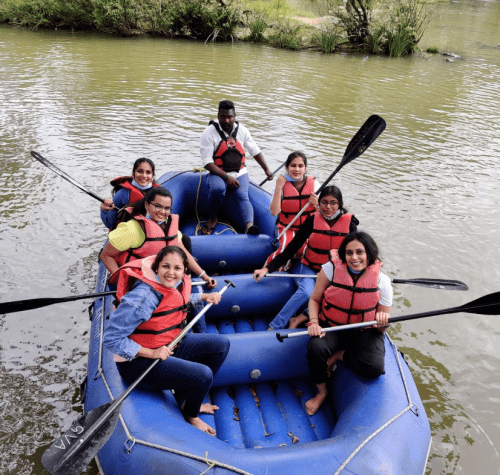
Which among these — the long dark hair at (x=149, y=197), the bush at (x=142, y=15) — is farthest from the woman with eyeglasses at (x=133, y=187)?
the bush at (x=142, y=15)

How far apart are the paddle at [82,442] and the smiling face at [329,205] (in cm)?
164

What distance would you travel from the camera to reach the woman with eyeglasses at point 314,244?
10.0 feet

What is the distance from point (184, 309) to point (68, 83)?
8.53m

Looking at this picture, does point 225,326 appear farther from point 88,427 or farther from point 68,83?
point 68,83

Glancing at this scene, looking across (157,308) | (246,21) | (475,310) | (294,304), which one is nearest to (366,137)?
(294,304)

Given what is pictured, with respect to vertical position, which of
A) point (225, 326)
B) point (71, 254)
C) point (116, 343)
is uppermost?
point (116, 343)

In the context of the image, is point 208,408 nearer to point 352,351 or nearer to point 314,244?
point 352,351

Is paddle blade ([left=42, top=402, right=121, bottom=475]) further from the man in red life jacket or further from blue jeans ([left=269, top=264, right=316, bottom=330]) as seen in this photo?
the man in red life jacket

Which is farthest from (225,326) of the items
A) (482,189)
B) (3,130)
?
(3,130)

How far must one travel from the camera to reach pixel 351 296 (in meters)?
2.55

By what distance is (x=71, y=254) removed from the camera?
14.7ft

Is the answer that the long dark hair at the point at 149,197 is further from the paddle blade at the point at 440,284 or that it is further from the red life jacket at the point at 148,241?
the paddle blade at the point at 440,284

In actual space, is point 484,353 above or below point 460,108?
below

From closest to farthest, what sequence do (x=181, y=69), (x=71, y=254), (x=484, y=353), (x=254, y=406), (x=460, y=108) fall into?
(x=254, y=406)
(x=484, y=353)
(x=71, y=254)
(x=460, y=108)
(x=181, y=69)
